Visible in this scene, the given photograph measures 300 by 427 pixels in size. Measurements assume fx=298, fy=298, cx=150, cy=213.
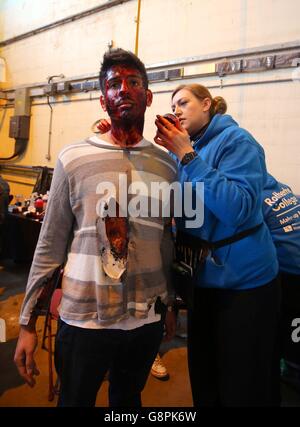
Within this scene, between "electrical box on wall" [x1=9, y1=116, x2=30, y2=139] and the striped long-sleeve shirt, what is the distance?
4.60 m

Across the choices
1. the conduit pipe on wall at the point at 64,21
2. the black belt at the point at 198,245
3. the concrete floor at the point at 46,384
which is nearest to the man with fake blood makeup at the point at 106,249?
the black belt at the point at 198,245

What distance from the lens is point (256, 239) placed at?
1.03 metres

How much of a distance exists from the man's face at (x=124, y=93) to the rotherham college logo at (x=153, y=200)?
19cm

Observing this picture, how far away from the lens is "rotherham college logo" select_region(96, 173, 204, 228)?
81 cm

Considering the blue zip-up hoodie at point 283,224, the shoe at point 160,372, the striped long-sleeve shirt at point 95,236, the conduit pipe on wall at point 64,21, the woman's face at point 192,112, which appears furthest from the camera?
the conduit pipe on wall at point 64,21

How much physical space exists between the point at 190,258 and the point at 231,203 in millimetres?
251

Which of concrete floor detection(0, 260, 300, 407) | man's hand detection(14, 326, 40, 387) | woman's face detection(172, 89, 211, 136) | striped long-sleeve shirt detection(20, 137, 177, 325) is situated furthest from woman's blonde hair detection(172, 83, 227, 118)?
concrete floor detection(0, 260, 300, 407)

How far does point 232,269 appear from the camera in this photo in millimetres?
1004

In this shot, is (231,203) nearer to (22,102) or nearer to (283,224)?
(283,224)

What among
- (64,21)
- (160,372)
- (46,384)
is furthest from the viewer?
(64,21)

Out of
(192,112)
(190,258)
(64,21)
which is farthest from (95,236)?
(64,21)

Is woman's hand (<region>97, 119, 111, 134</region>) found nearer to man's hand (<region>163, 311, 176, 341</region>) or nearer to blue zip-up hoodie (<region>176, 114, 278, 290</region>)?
blue zip-up hoodie (<region>176, 114, 278, 290</region>)

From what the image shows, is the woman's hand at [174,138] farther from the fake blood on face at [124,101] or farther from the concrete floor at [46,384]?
the concrete floor at [46,384]

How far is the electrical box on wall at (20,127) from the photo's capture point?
4.86 m
